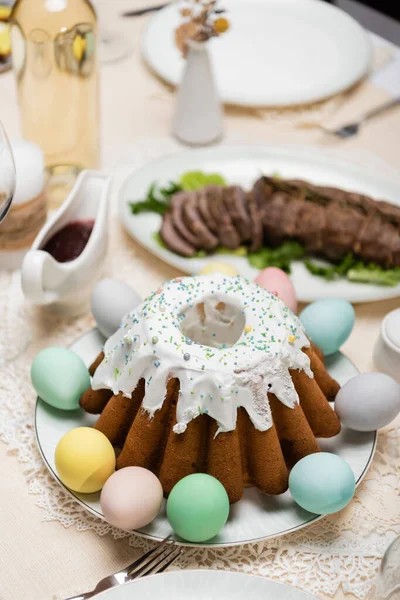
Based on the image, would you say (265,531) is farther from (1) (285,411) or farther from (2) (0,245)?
(2) (0,245)

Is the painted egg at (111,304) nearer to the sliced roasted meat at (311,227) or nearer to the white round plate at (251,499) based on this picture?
the white round plate at (251,499)

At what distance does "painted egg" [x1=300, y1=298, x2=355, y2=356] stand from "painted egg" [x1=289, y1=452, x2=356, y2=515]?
0.81 ft

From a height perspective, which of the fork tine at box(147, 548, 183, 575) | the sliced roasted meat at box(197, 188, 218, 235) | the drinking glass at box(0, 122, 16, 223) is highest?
the drinking glass at box(0, 122, 16, 223)

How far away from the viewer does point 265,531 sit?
0.96m

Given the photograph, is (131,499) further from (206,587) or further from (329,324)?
(329,324)

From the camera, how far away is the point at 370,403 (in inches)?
41.7

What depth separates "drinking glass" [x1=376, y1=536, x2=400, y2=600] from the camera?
78 centimetres

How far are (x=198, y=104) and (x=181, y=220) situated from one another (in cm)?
41

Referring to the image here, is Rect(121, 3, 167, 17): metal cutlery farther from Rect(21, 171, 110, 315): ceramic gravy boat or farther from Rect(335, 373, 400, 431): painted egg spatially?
Rect(335, 373, 400, 431): painted egg

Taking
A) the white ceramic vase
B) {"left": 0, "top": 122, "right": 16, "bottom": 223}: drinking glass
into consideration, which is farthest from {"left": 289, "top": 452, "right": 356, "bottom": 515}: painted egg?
the white ceramic vase

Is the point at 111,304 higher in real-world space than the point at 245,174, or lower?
higher

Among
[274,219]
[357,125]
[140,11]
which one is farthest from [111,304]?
[140,11]

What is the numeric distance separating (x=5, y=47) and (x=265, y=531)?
1475mm

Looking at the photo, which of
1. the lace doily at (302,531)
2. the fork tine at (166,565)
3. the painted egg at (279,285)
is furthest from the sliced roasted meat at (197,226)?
the fork tine at (166,565)
